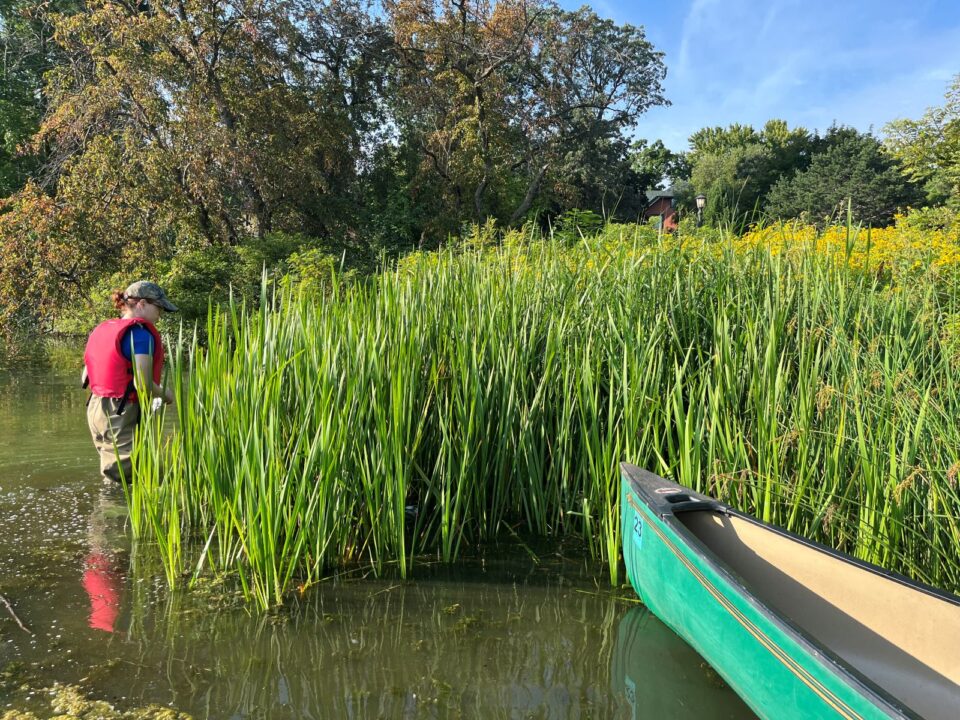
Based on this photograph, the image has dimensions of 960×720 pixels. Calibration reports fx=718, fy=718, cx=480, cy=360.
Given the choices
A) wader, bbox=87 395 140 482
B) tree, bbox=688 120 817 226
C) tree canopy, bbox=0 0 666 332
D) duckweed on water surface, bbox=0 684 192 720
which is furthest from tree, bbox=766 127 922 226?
duckweed on water surface, bbox=0 684 192 720

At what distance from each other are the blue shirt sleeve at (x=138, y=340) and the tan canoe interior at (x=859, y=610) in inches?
125

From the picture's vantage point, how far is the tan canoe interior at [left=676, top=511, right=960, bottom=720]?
7.46 feet

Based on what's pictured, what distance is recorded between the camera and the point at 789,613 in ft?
8.74

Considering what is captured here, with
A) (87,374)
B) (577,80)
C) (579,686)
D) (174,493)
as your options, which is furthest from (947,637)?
(577,80)

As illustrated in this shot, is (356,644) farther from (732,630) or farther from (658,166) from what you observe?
(658,166)

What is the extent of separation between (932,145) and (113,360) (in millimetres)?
22276

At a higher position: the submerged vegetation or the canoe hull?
the submerged vegetation

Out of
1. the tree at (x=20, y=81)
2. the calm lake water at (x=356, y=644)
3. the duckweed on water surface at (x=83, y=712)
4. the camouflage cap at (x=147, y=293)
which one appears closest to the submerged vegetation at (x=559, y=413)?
the calm lake water at (x=356, y=644)

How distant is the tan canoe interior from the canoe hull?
0.38 ft

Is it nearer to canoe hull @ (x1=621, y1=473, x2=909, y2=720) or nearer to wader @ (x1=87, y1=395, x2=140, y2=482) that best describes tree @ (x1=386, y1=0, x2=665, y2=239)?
wader @ (x1=87, y1=395, x2=140, y2=482)

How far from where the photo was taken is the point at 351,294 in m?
4.00

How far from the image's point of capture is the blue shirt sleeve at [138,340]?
425 centimetres

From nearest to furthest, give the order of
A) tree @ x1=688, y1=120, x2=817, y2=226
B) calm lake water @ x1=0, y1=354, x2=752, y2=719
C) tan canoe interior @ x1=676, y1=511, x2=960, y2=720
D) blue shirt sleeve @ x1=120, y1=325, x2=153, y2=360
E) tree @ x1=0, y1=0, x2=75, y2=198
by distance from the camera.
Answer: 1. tan canoe interior @ x1=676, y1=511, x2=960, y2=720
2. calm lake water @ x1=0, y1=354, x2=752, y2=719
3. blue shirt sleeve @ x1=120, y1=325, x2=153, y2=360
4. tree @ x1=0, y1=0, x2=75, y2=198
5. tree @ x1=688, y1=120, x2=817, y2=226

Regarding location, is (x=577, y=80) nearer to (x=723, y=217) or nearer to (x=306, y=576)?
(x=723, y=217)
